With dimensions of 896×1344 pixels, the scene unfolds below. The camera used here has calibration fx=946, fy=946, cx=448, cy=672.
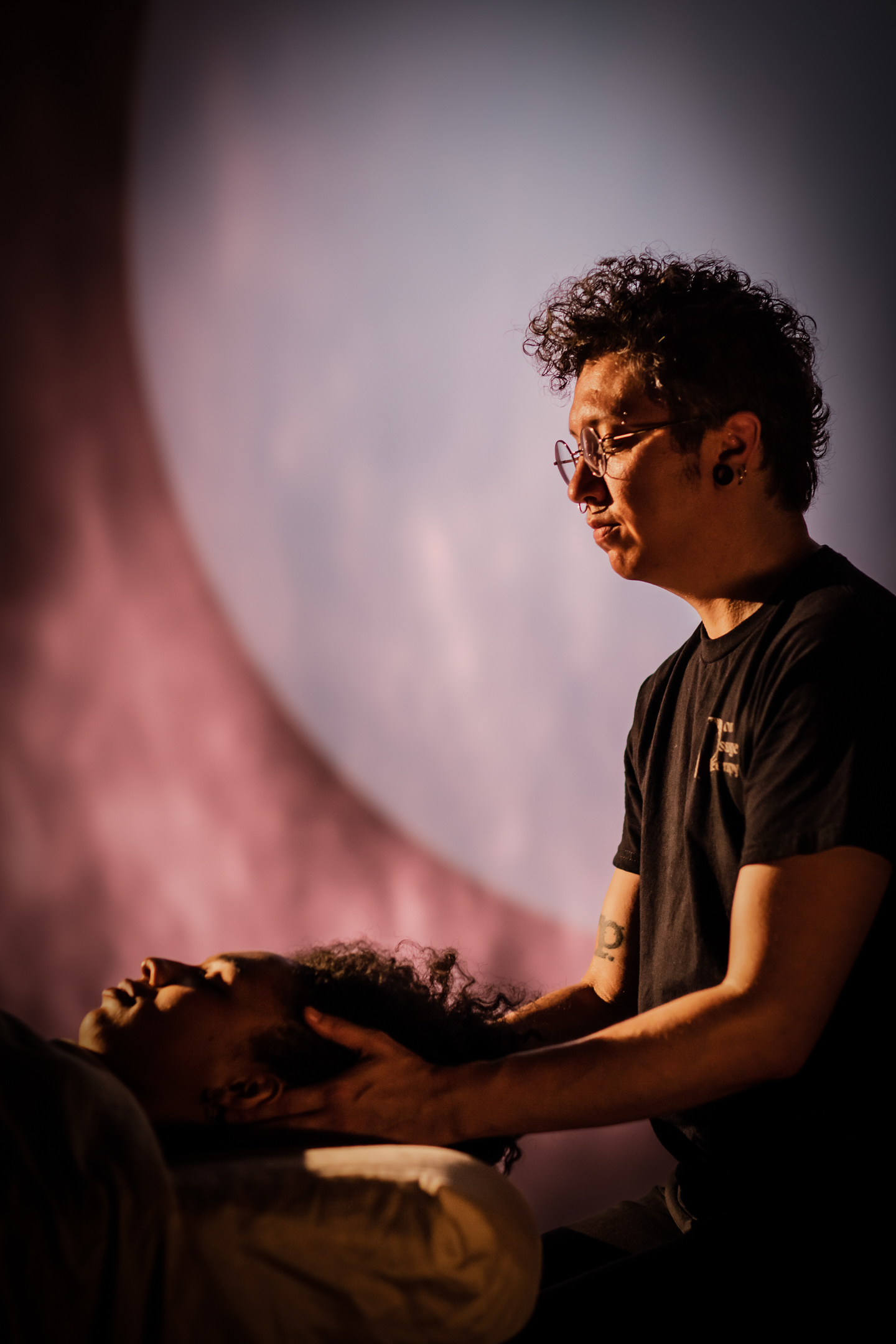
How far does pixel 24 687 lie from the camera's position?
2.79 metres

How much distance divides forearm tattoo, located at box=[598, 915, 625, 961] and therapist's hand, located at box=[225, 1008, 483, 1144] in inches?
23.1

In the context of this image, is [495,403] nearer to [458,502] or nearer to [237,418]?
[458,502]

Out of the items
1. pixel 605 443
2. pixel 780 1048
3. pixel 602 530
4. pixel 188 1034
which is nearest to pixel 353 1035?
pixel 188 1034

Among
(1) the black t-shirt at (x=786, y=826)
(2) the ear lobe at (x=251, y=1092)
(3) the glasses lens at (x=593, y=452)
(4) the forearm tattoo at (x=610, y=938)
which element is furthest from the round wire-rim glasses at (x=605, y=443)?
(2) the ear lobe at (x=251, y=1092)

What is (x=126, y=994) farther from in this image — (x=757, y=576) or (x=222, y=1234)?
(x=757, y=576)

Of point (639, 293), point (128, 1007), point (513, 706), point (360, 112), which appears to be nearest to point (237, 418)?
point (360, 112)

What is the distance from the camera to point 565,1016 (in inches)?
61.4

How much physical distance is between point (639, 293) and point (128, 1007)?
1.34 metres

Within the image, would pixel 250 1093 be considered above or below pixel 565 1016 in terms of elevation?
above

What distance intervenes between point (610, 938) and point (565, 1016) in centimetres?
16

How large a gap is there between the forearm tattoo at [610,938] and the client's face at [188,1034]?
63cm

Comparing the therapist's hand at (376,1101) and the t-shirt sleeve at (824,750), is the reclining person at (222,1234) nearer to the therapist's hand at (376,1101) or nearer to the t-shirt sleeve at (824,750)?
the therapist's hand at (376,1101)

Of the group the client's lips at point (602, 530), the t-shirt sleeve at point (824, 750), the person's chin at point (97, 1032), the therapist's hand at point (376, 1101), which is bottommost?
the therapist's hand at point (376, 1101)

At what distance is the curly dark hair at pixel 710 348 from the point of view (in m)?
1.46
